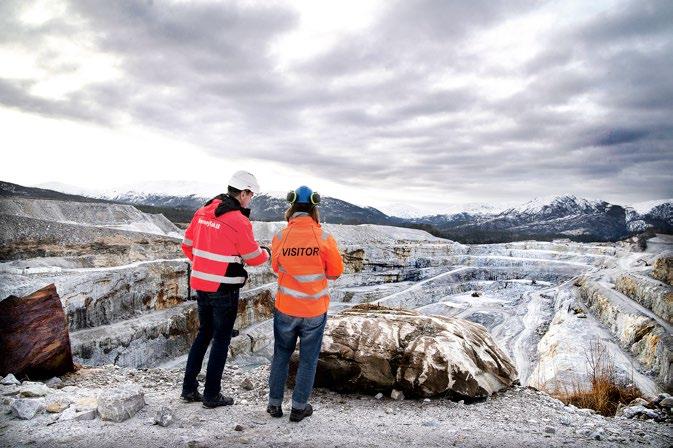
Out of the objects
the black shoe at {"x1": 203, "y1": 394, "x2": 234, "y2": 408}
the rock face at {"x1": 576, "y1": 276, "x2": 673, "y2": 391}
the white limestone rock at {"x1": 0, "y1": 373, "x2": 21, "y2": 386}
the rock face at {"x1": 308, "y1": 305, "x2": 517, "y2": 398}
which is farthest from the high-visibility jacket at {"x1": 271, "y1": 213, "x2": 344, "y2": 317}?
the rock face at {"x1": 576, "y1": 276, "x2": 673, "y2": 391}

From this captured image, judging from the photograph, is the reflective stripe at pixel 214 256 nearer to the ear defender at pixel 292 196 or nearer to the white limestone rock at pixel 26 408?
the ear defender at pixel 292 196

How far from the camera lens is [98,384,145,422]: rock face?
3.85 metres

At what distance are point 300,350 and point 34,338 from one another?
13.2 feet

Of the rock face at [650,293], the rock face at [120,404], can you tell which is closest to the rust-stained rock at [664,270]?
the rock face at [650,293]

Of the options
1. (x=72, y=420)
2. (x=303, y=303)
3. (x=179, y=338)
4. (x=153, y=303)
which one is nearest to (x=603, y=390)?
(x=303, y=303)

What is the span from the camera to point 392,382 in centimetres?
517

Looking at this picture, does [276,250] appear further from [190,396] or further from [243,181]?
[190,396]

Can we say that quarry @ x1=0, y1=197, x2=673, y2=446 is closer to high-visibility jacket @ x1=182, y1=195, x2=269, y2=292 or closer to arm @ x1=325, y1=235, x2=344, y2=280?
high-visibility jacket @ x1=182, y1=195, x2=269, y2=292

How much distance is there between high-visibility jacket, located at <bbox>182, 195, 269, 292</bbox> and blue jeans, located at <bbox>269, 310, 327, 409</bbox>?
0.67 metres

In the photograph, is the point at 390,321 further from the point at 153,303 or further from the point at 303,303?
the point at 153,303

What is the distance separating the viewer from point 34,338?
552cm

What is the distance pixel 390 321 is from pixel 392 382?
1.04m

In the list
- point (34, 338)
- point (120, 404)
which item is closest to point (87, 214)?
point (34, 338)

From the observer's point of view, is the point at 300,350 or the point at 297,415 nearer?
the point at 297,415
